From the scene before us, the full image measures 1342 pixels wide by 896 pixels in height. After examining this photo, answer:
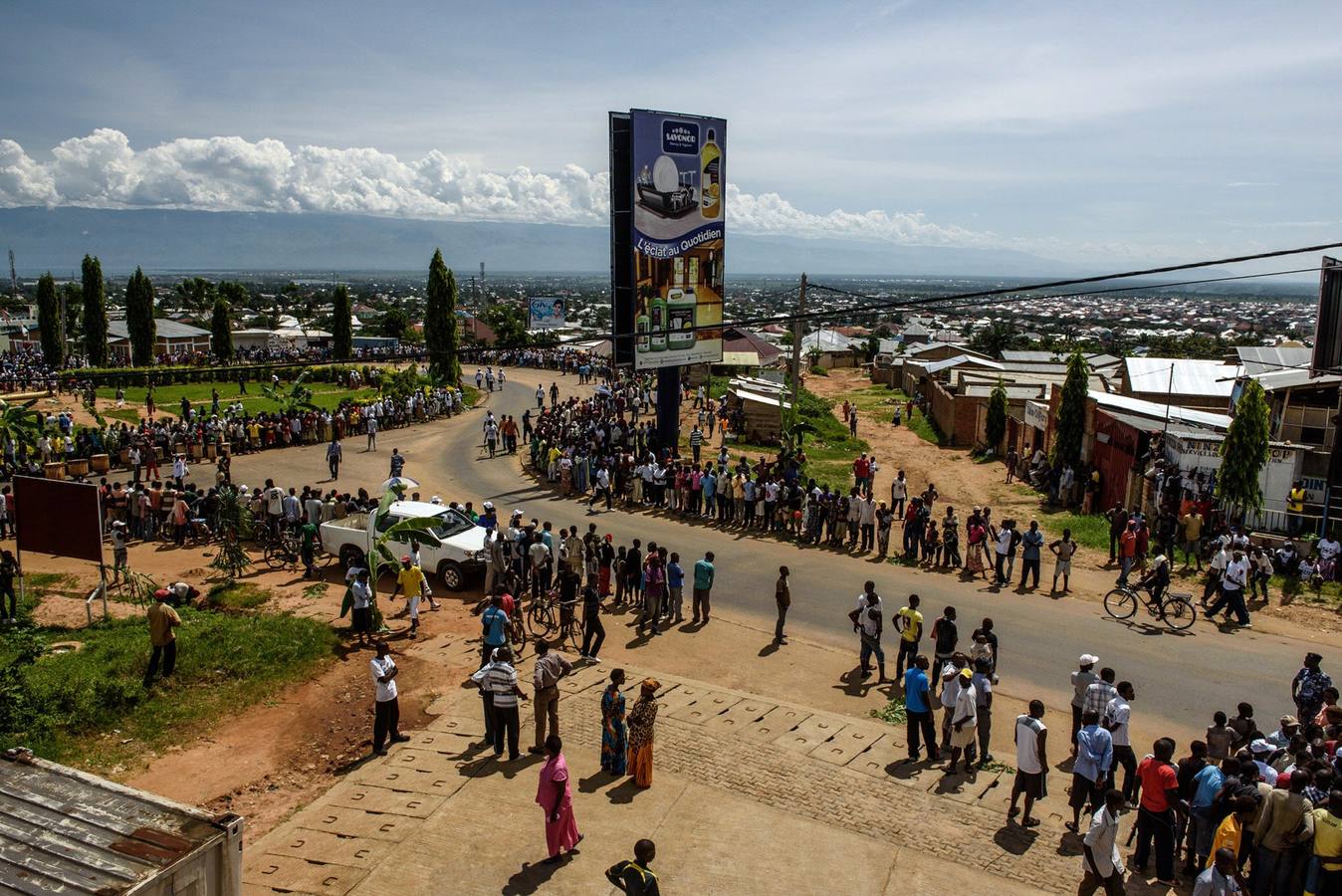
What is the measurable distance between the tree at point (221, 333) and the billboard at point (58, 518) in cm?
5053

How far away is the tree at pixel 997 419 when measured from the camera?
3647 cm

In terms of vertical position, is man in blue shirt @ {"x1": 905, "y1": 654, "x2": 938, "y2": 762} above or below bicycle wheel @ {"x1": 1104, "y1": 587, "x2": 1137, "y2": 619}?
above

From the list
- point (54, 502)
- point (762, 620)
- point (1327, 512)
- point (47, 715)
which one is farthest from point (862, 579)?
point (54, 502)

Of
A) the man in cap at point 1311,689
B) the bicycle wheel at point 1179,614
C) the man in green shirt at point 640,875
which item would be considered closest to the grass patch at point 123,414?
the bicycle wheel at point 1179,614

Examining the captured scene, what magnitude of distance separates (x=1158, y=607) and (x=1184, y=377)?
21125 mm

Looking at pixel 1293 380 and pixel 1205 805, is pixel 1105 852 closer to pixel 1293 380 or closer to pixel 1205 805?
pixel 1205 805

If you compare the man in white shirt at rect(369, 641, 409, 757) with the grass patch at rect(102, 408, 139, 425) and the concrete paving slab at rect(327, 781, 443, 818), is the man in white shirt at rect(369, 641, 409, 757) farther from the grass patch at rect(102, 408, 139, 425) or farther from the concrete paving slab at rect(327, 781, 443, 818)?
the grass patch at rect(102, 408, 139, 425)

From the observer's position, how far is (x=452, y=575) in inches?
692

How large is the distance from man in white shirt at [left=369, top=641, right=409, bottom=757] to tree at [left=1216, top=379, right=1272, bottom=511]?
711 inches

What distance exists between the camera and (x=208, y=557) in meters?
20.4

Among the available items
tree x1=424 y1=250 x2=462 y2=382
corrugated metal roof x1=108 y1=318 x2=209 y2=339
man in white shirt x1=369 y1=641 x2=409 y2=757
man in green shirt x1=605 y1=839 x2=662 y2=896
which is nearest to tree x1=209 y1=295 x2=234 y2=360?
corrugated metal roof x1=108 y1=318 x2=209 y2=339

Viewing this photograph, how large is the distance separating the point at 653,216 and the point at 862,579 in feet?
41.1

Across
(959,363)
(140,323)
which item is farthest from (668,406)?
(140,323)

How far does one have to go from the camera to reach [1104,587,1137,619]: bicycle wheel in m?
16.2
